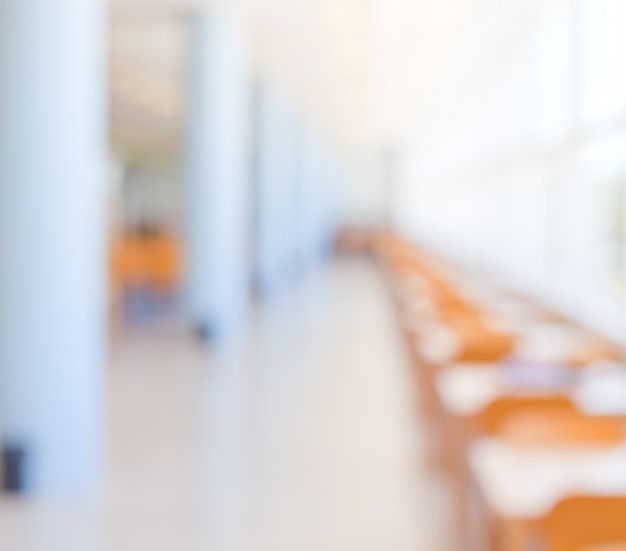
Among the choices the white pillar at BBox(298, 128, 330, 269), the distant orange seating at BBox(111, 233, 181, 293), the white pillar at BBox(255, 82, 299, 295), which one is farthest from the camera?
the white pillar at BBox(298, 128, 330, 269)

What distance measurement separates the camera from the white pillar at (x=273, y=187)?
45.6 feet

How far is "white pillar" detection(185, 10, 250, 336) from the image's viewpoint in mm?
8601

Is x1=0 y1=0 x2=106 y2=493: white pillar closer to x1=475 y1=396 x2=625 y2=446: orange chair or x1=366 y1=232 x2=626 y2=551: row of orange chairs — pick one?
x1=366 y1=232 x2=626 y2=551: row of orange chairs

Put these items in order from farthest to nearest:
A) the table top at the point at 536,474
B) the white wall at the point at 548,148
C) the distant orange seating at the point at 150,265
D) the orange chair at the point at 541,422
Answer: the distant orange seating at the point at 150,265 < the white wall at the point at 548,148 < the orange chair at the point at 541,422 < the table top at the point at 536,474

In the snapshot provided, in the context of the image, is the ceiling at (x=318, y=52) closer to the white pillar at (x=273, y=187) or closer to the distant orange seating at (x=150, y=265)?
the white pillar at (x=273, y=187)

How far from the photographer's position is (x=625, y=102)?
578cm

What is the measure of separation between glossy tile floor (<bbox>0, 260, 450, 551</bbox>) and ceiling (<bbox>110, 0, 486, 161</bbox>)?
9.02 feet

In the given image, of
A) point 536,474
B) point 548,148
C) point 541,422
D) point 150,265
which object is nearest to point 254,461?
point 541,422

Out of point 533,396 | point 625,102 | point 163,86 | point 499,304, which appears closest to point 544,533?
point 533,396

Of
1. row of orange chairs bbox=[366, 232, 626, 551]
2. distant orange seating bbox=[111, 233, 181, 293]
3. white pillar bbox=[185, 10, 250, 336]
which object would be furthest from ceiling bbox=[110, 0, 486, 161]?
row of orange chairs bbox=[366, 232, 626, 551]

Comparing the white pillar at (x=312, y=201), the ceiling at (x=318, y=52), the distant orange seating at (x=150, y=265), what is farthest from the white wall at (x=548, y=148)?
the white pillar at (x=312, y=201)

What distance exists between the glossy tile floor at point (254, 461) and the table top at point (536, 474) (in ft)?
3.23

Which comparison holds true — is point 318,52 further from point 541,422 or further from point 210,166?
point 541,422

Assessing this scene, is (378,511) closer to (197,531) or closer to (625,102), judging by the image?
(197,531)
